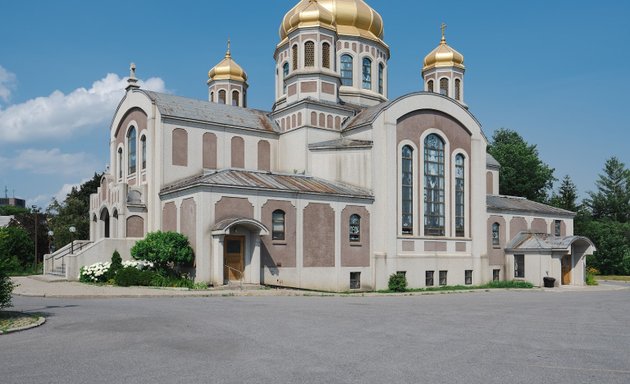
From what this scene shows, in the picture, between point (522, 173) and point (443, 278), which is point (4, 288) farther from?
point (522, 173)

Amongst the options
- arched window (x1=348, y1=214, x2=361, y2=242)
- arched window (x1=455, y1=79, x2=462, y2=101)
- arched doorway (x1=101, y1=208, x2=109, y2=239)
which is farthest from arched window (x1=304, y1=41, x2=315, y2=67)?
arched window (x1=455, y1=79, x2=462, y2=101)

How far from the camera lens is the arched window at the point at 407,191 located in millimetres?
37594

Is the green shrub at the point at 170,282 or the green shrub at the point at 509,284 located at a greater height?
the green shrub at the point at 170,282

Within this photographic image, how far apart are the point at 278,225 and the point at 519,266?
1922cm

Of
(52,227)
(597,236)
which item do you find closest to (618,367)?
(52,227)

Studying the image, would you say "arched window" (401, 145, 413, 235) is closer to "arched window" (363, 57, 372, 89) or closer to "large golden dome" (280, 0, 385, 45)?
"arched window" (363, 57, 372, 89)

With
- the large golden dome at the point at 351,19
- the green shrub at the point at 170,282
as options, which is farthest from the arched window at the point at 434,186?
the green shrub at the point at 170,282

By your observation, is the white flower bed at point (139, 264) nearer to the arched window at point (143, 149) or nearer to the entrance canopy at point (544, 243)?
the arched window at point (143, 149)

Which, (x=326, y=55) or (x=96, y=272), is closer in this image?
(x=96, y=272)

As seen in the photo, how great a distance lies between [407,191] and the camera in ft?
124

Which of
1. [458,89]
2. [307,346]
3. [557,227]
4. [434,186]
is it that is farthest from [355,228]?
[307,346]

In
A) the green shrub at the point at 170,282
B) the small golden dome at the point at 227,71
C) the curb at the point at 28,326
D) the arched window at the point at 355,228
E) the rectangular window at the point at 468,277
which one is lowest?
the rectangular window at the point at 468,277

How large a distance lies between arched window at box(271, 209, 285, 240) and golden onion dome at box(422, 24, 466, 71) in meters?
25.0

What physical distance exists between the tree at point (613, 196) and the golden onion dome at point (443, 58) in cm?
4293
